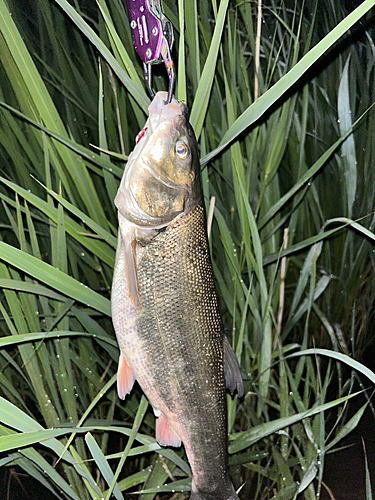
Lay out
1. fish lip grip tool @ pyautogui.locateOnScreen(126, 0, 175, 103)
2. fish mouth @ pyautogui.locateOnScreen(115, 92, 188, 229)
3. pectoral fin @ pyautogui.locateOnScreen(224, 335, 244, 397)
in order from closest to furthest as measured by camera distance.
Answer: fish lip grip tool @ pyautogui.locateOnScreen(126, 0, 175, 103) < fish mouth @ pyautogui.locateOnScreen(115, 92, 188, 229) < pectoral fin @ pyautogui.locateOnScreen(224, 335, 244, 397)

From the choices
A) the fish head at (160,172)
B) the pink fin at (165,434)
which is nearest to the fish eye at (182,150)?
the fish head at (160,172)

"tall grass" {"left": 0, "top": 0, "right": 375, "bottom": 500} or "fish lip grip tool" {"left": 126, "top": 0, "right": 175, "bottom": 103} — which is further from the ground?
"fish lip grip tool" {"left": 126, "top": 0, "right": 175, "bottom": 103}

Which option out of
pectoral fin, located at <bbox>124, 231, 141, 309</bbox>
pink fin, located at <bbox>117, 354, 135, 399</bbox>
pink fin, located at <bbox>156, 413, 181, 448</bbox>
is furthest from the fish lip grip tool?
pink fin, located at <bbox>156, 413, 181, 448</bbox>

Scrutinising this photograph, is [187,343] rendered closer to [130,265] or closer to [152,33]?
[130,265]

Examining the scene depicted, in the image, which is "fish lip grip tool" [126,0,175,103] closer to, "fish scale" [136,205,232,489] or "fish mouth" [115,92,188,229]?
"fish mouth" [115,92,188,229]

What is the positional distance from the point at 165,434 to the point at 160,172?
20.2 inches

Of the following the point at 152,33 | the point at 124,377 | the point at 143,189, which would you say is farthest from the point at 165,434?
the point at 152,33

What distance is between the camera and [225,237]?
111 cm

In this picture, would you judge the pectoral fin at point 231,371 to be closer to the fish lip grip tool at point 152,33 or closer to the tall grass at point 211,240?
the tall grass at point 211,240

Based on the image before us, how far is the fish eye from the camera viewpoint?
2.77 ft

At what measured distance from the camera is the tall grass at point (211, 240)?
0.91 metres

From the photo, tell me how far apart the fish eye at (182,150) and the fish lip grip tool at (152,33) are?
3.7 inches

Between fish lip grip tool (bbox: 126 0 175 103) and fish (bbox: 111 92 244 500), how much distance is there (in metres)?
0.06

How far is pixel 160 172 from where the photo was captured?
85 centimetres
